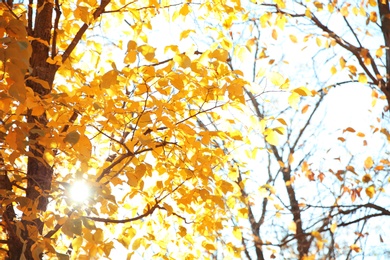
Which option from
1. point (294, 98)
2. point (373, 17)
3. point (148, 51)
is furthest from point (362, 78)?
point (148, 51)

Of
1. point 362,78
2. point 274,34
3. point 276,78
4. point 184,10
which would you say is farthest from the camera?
point 274,34

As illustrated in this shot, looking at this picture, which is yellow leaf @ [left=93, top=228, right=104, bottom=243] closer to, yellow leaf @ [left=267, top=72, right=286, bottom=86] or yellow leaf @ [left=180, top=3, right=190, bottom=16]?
yellow leaf @ [left=267, top=72, right=286, bottom=86]

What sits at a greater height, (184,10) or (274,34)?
(274,34)

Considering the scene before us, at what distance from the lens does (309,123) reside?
21.6ft

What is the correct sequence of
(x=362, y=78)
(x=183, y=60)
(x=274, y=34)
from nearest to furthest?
(x=183, y=60), (x=362, y=78), (x=274, y=34)

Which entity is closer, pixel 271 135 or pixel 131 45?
pixel 131 45

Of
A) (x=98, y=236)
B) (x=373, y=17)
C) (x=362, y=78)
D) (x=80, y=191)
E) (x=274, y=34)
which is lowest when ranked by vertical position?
(x=98, y=236)

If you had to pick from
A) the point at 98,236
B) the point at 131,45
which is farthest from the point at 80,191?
the point at 131,45

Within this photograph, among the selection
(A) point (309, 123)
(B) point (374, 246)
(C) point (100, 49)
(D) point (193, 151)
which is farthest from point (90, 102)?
(A) point (309, 123)

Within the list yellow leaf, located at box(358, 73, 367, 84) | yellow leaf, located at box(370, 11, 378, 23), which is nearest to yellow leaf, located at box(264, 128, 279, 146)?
yellow leaf, located at box(358, 73, 367, 84)

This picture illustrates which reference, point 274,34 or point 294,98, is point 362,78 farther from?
point 294,98

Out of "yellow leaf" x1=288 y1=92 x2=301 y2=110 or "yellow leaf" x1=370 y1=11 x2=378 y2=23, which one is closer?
"yellow leaf" x1=288 y1=92 x2=301 y2=110

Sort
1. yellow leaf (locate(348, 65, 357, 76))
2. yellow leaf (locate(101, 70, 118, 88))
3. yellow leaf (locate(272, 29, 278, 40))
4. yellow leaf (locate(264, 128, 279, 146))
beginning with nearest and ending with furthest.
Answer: yellow leaf (locate(101, 70, 118, 88)) → yellow leaf (locate(264, 128, 279, 146)) → yellow leaf (locate(348, 65, 357, 76)) → yellow leaf (locate(272, 29, 278, 40))

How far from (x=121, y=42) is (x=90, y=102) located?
1078 millimetres
